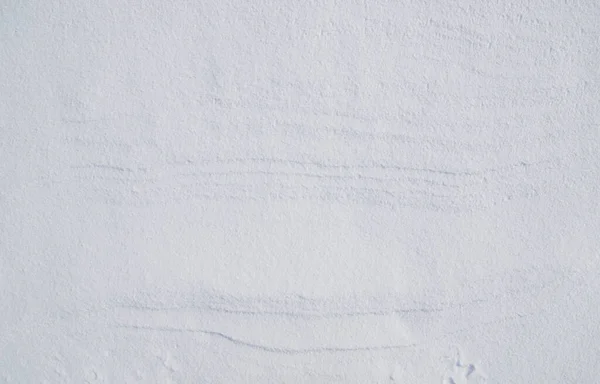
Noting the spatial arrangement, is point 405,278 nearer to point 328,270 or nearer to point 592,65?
point 328,270

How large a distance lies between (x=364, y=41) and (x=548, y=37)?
0.16m

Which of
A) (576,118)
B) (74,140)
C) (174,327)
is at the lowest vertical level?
(174,327)

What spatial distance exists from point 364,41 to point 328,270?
0.21 metres

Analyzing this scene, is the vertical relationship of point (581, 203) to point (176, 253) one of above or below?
above

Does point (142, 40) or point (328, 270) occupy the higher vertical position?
point (142, 40)

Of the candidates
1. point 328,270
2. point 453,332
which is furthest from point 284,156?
point 453,332

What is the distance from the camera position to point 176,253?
451mm

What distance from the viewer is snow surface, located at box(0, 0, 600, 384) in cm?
43

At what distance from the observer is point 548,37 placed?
0.42 meters

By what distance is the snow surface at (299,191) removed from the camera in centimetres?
43

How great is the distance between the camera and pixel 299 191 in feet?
1.46

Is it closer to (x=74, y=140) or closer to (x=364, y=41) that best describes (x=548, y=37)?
(x=364, y=41)

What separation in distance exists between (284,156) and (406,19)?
0.16 metres

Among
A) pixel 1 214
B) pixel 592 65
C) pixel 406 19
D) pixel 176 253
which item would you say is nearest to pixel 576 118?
pixel 592 65
